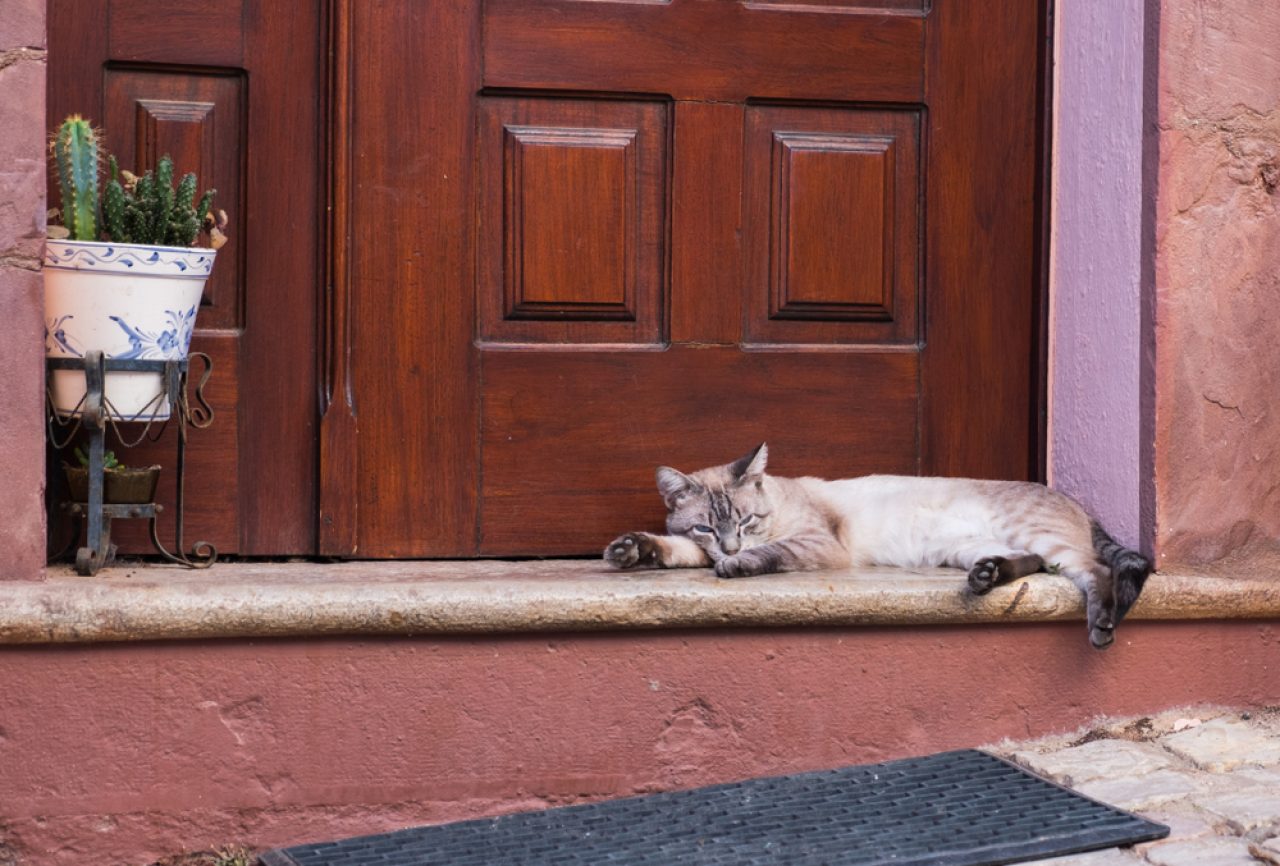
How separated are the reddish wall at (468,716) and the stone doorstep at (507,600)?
0.05 meters

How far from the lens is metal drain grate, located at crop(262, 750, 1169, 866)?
264cm

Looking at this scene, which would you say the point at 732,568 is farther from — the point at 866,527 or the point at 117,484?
the point at 117,484

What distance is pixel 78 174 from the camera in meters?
2.91

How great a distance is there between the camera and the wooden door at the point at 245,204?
329 centimetres

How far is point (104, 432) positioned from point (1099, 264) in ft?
7.69

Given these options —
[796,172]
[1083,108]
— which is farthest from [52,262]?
[1083,108]

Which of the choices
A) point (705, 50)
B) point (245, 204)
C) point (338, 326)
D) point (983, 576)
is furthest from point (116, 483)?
point (983, 576)

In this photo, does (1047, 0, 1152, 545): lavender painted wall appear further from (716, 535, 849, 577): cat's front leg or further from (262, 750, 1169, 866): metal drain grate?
(262, 750, 1169, 866): metal drain grate

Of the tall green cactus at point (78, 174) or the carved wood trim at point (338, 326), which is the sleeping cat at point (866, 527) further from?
the tall green cactus at point (78, 174)

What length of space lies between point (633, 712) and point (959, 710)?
746 mm

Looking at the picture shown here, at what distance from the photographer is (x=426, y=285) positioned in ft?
11.3

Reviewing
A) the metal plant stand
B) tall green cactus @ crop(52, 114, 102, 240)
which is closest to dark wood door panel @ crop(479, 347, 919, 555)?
the metal plant stand

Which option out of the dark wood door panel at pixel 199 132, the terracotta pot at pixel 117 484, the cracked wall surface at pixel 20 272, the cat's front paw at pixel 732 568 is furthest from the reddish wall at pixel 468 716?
the dark wood door panel at pixel 199 132

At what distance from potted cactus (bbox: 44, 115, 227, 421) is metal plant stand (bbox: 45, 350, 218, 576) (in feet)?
0.06
